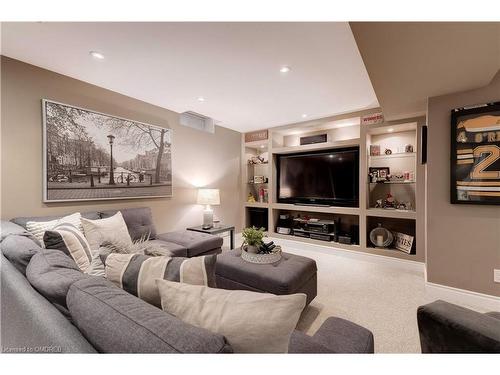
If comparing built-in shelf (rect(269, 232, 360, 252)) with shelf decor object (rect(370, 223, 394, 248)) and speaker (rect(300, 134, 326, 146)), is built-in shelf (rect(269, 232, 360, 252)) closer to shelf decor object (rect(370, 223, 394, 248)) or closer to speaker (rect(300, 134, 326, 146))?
shelf decor object (rect(370, 223, 394, 248))

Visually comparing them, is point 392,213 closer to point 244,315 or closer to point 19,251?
point 244,315

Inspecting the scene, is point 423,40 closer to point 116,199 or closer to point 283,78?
point 283,78

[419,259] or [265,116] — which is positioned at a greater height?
[265,116]

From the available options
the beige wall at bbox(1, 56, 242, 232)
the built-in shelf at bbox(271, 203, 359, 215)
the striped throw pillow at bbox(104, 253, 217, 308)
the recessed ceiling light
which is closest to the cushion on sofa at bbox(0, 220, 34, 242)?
the beige wall at bbox(1, 56, 242, 232)

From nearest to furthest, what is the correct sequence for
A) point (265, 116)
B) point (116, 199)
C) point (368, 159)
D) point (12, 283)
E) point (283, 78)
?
1. point (12, 283)
2. point (283, 78)
3. point (116, 199)
4. point (368, 159)
5. point (265, 116)

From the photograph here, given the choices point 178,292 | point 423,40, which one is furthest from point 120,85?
point 423,40

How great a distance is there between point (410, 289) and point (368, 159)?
6.14ft

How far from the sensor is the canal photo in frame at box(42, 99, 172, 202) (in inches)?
88.7

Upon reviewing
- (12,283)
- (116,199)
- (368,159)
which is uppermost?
(368,159)

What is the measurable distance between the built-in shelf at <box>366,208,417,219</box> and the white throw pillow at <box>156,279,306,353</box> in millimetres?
3043

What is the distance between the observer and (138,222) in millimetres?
2705

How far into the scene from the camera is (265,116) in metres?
3.68

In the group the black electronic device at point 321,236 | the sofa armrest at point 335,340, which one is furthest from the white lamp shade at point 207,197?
the sofa armrest at point 335,340

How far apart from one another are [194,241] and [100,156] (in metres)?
1.55
